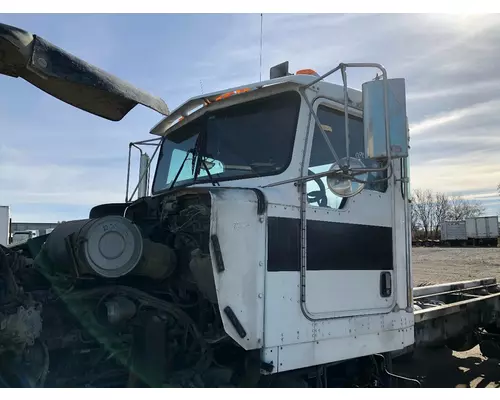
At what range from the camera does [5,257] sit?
2.60 metres

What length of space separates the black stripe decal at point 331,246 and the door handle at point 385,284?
5 centimetres

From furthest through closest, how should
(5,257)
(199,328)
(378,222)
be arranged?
(378,222), (199,328), (5,257)

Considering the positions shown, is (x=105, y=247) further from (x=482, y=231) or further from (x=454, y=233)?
(x=454, y=233)

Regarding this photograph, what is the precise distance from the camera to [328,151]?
138 inches

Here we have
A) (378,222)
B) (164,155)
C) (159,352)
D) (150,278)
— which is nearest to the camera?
(159,352)

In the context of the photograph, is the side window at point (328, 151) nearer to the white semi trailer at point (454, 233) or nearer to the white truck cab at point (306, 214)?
the white truck cab at point (306, 214)

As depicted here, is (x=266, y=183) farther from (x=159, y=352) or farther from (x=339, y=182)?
(x=159, y=352)

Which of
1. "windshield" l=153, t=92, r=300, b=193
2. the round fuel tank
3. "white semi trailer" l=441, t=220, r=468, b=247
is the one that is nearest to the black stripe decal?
"windshield" l=153, t=92, r=300, b=193

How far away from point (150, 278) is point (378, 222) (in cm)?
189

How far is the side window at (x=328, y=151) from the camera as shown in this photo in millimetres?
3318

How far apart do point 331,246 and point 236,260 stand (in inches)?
33.5

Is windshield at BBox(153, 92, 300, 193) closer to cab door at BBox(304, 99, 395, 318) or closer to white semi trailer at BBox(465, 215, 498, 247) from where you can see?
cab door at BBox(304, 99, 395, 318)

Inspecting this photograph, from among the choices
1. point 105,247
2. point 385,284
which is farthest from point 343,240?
point 105,247

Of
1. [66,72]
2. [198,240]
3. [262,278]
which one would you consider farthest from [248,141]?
[66,72]
